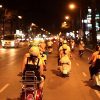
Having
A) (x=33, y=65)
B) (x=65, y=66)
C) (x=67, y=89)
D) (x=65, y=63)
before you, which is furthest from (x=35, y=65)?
(x=65, y=63)

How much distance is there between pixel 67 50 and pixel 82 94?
22.2 ft

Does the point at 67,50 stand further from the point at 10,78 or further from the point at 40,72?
the point at 40,72

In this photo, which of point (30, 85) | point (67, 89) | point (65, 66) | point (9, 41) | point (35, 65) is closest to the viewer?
point (30, 85)

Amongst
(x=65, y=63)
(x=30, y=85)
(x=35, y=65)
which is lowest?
(x=65, y=63)

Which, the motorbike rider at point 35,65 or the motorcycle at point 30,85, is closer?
the motorcycle at point 30,85

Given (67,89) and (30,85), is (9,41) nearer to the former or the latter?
(67,89)

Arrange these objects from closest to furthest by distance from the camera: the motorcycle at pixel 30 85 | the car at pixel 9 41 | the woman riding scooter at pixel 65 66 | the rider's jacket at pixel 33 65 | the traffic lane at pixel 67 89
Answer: the motorcycle at pixel 30 85 < the rider's jacket at pixel 33 65 < the traffic lane at pixel 67 89 < the woman riding scooter at pixel 65 66 < the car at pixel 9 41

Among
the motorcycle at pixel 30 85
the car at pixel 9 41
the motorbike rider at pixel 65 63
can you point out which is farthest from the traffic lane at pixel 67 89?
the car at pixel 9 41

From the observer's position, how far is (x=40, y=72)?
934 cm

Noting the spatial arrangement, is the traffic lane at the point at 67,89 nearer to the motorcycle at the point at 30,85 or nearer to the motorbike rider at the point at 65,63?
the motorbike rider at the point at 65,63

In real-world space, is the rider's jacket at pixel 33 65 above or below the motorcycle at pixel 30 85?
above

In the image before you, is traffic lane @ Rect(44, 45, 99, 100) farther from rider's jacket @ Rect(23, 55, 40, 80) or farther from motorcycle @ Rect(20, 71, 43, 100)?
motorcycle @ Rect(20, 71, 43, 100)

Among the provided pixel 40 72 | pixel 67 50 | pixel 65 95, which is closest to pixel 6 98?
pixel 65 95

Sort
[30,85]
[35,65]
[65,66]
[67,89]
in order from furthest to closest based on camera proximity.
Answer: [65,66] < [67,89] < [35,65] < [30,85]
